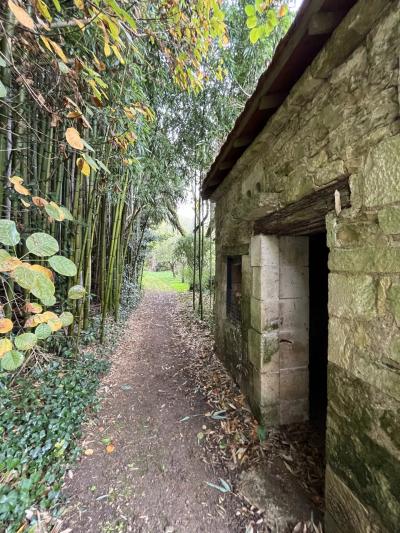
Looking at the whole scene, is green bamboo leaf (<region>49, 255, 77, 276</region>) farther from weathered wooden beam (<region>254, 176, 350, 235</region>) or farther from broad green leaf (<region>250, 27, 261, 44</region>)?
broad green leaf (<region>250, 27, 261, 44</region>)

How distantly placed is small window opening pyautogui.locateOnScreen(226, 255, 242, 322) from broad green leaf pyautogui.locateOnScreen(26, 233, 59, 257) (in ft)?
8.48

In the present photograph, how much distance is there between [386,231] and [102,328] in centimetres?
384

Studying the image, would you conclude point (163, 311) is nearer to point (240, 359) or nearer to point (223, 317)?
point (223, 317)

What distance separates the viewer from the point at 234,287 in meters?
3.53

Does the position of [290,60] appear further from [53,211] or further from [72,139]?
[53,211]

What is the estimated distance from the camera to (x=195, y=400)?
2.79m

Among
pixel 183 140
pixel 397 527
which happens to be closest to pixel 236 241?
pixel 397 527

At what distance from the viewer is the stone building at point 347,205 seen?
1.03 m

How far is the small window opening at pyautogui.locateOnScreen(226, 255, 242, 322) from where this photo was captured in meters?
3.32

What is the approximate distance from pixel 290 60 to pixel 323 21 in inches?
9.2

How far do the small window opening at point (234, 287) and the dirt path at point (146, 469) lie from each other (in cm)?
120

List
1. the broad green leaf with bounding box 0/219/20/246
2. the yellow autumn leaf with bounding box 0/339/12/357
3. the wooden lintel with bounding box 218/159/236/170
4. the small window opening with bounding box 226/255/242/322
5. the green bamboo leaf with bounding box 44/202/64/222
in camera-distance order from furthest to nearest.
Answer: the small window opening with bounding box 226/255/242/322 → the wooden lintel with bounding box 218/159/236/170 → the green bamboo leaf with bounding box 44/202/64/222 → the yellow autumn leaf with bounding box 0/339/12/357 → the broad green leaf with bounding box 0/219/20/246

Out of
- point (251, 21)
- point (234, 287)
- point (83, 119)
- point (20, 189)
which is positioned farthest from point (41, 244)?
point (234, 287)

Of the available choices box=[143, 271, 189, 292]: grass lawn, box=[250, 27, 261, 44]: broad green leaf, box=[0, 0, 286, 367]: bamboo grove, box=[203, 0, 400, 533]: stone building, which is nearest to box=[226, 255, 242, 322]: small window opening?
box=[203, 0, 400, 533]: stone building
